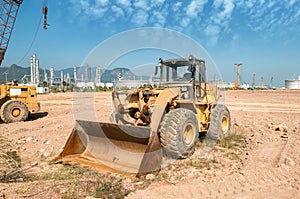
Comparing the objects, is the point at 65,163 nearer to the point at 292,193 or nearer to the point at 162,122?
the point at 162,122

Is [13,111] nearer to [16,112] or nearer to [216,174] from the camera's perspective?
[16,112]

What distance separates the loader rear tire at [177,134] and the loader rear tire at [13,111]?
7909 mm

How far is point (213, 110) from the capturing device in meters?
6.32

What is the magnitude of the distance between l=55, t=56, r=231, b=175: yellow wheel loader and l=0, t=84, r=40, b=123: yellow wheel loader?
250 inches

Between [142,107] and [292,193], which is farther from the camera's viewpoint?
[142,107]

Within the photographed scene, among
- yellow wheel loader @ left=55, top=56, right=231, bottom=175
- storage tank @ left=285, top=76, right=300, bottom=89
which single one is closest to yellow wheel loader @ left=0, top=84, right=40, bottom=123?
yellow wheel loader @ left=55, top=56, right=231, bottom=175

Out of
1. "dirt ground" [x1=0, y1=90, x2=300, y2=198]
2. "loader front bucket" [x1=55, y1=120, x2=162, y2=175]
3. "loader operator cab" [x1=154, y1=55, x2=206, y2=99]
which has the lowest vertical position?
"dirt ground" [x1=0, y1=90, x2=300, y2=198]

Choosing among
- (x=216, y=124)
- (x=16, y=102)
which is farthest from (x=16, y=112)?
(x=216, y=124)

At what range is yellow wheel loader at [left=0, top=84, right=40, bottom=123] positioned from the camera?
Result: 10.1 metres

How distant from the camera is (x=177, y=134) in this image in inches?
187

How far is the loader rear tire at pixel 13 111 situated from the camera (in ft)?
32.9

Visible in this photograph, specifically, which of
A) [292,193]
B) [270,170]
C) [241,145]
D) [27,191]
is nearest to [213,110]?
[241,145]

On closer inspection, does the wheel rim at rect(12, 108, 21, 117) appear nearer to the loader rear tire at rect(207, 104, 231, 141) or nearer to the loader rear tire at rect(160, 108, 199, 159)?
the loader rear tire at rect(160, 108, 199, 159)

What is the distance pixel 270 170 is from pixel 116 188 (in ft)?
8.81
